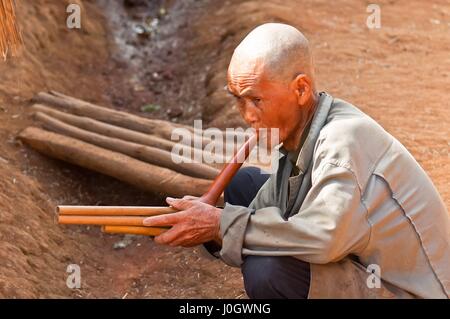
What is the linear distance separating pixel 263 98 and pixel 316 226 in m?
0.45

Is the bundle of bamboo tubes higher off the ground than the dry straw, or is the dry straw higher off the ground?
the dry straw

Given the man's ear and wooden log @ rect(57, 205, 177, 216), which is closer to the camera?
the man's ear

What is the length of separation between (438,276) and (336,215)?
17.5 inches

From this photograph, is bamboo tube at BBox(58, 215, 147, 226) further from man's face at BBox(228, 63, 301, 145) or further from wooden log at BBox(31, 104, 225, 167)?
wooden log at BBox(31, 104, 225, 167)

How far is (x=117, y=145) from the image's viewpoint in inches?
194

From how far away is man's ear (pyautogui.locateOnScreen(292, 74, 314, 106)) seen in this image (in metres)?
2.74

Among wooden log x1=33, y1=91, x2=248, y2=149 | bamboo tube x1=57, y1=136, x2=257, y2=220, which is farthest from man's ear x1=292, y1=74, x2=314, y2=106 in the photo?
wooden log x1=33, y1=91, x2=248, y2=149

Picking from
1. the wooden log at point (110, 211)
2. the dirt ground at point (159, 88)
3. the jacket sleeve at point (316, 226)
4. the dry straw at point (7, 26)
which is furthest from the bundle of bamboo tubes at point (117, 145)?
the jacket sleeve at point (316, 226)

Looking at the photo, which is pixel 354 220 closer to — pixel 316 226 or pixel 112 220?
pixel 316 226

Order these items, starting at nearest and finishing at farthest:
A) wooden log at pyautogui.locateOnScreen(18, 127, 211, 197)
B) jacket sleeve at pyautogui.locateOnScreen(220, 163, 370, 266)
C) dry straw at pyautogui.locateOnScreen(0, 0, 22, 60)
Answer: jacket sleeve at pyautogui.locateOnScreen(220, 163, 370, 266) → dry straw at pyautogui.locateOnScreen(0, 0, 22, 60) → wooden log at pyautogui.locateOnScreen(18, 127, 211, 197)

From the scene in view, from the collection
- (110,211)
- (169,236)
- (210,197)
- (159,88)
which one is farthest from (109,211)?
(159,88)

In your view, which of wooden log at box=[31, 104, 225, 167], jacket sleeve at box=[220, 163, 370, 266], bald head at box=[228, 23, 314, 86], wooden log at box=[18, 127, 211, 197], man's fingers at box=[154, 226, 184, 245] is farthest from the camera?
wooden log at box=[31, 104, 225, 167]

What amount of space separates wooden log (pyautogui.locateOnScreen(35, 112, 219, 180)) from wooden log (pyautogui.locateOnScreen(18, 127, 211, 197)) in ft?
0.18

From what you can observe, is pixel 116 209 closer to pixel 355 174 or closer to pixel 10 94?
pixel 355 174
